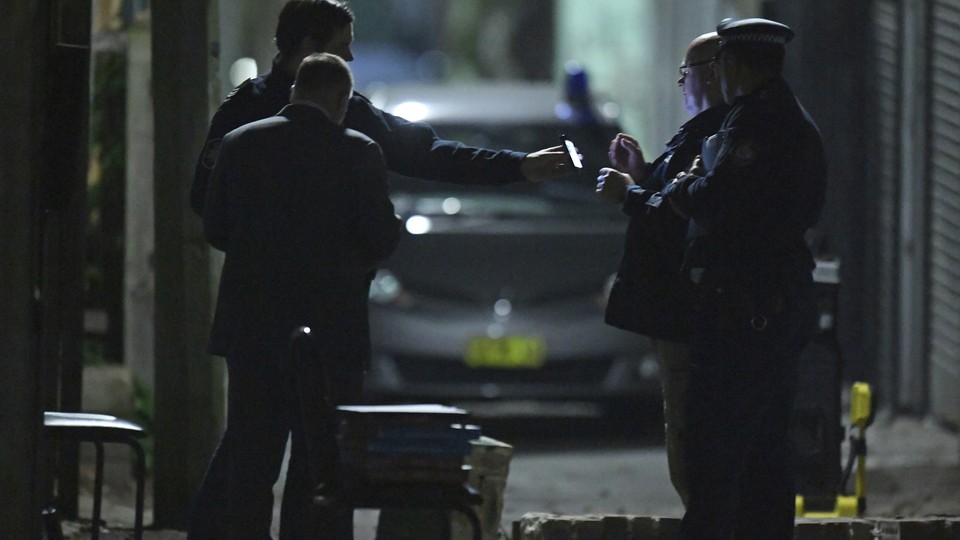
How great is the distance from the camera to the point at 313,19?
256 inches

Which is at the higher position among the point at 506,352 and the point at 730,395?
the point at 506,352

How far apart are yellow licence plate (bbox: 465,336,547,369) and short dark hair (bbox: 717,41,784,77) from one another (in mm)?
5033

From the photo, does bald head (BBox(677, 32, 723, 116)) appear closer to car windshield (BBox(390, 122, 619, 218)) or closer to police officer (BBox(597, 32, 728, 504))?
police officer (BBox(597, 32, 728, 504))

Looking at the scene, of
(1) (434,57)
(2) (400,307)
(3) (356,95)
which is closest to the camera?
(3) (356,95)

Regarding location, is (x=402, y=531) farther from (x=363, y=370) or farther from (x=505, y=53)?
(x=505, y=53)

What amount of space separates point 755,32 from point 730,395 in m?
1.00

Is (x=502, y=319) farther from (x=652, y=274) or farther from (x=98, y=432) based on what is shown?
(x=98, y=432)

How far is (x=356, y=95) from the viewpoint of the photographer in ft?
21.9

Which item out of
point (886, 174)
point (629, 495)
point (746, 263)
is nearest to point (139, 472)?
point (746, 263)

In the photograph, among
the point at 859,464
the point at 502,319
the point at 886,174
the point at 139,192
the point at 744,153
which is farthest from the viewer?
the point at 886,174

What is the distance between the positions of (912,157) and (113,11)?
461cm

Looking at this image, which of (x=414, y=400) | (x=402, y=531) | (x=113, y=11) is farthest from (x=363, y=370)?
(x=414, y=400)

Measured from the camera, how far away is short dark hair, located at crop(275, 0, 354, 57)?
650 cm

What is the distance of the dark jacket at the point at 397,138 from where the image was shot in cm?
664
